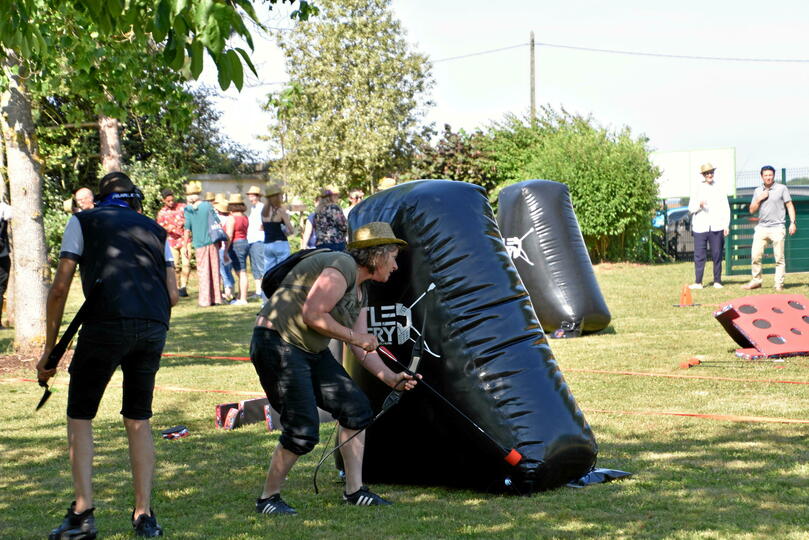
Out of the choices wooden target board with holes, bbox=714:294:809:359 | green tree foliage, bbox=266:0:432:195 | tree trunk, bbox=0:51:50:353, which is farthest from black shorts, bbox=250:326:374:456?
green tree foliage, bbox=266:0:432:195

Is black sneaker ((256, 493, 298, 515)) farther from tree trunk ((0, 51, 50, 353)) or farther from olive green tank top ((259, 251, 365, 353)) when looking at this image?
tree trunk ((0, 51, 50, 353))

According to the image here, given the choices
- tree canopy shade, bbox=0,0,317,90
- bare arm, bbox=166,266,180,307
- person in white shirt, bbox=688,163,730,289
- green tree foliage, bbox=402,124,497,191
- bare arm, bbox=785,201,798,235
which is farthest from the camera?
green tree foliage, bbox=402,124,497,191

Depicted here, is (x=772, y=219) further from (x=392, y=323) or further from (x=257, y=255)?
(x=392, y=323)

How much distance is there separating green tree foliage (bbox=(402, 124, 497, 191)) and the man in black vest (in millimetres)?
24730

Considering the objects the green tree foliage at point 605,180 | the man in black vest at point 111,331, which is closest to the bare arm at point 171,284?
the man in black vest at point 111,331

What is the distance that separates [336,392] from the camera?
17.3ft

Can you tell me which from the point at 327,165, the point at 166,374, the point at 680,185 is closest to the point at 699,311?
the point at 166,374

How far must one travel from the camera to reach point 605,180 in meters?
25.8

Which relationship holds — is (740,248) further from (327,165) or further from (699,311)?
(327,165)

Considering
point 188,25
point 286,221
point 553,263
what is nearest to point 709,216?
point 553,263

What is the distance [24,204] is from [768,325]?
313 inches

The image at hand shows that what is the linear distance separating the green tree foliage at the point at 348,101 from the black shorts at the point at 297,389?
35476mm

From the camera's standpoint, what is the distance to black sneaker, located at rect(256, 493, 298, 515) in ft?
17.1

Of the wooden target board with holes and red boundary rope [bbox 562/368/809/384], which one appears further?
the wooden target board with holes
